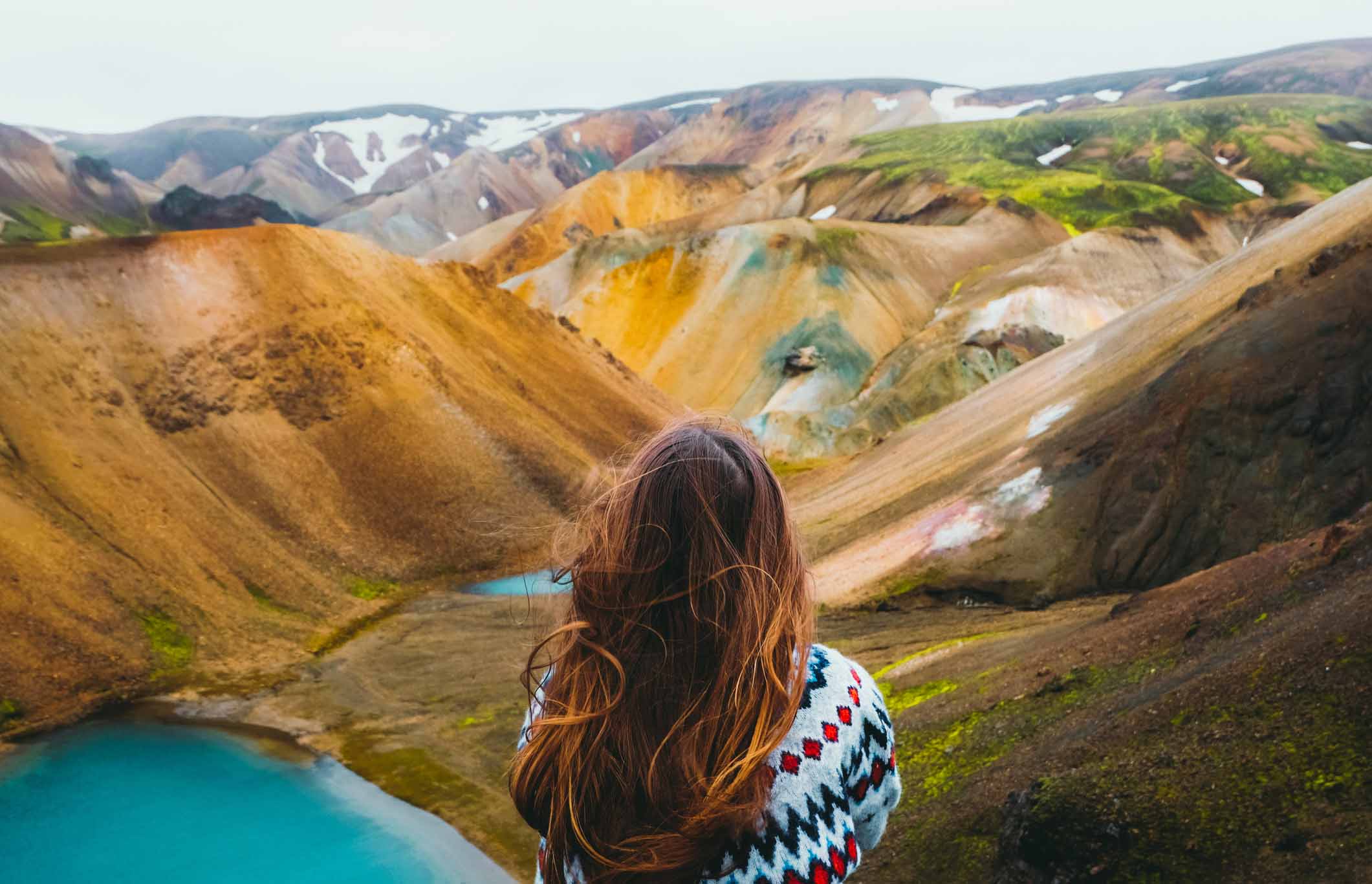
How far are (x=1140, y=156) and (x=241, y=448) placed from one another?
7516cm

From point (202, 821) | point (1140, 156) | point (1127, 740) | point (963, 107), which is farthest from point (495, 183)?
point (1127, 740)

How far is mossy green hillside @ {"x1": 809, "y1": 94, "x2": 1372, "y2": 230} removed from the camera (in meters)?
72.2

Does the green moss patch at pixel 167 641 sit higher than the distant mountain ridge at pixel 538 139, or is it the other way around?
the distant mountain ridge at pixel 538 139

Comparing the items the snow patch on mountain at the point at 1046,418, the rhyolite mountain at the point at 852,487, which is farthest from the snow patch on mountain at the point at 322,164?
the snow patch on mountain at the point at 1046,418

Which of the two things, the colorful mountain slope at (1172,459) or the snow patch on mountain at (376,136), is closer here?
the colorful mountain slope at (1172,459)

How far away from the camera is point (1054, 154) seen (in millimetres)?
91812

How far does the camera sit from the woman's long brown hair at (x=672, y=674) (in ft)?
10.0

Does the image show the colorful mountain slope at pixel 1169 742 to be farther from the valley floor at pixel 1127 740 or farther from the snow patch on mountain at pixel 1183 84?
the snow patch on mountain at pixel 1183 84

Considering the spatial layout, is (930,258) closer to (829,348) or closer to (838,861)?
(829,348)

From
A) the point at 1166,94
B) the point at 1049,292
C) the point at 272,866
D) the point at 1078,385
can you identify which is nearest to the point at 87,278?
the point at 272,866

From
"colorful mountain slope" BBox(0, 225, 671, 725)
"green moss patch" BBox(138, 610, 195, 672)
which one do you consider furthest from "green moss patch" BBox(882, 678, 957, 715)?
"green moss patch" BBox(138, 610, 195, 672)

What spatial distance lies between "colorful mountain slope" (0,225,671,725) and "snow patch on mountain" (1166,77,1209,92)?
12622 centimetres

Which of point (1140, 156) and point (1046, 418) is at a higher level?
point (1140, 156)

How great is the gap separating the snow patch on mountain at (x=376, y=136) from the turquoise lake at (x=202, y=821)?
159 metres
